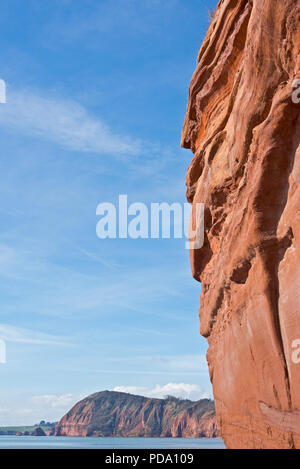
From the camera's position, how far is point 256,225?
1165 cm

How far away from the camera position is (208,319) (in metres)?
16.4

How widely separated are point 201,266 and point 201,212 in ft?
8.13

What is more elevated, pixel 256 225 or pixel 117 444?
pixel 256 225

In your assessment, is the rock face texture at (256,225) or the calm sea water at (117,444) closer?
the rock face texture at (256,225)

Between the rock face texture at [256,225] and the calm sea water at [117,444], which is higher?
the rock face texture at [256,225]

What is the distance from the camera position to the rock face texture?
1042 cm

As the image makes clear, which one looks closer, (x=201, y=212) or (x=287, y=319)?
(x=287, y=319)

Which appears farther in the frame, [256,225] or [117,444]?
[117,444]

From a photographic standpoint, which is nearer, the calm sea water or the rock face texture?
the rock face texture

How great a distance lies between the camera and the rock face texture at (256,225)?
10.4m

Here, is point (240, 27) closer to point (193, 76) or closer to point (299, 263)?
point (193, 76)

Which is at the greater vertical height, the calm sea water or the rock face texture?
the rock face texture

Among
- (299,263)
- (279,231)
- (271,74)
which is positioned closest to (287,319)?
(299,263)
